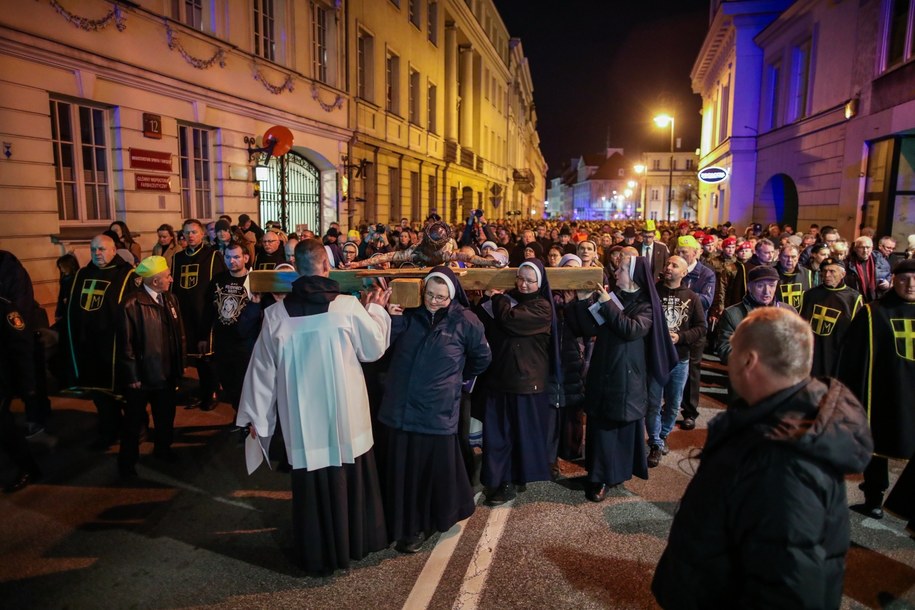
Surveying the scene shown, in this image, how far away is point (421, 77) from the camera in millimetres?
26156

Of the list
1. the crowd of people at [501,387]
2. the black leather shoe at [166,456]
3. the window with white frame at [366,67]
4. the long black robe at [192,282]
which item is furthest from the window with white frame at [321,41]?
the black leather shoe at [166,456]

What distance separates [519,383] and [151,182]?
958 centimetres

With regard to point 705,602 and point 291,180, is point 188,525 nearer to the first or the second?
point 705,602

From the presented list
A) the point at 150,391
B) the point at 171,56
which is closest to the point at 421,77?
the point at 171,56

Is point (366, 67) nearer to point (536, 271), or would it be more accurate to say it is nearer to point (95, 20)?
point (95, 20)

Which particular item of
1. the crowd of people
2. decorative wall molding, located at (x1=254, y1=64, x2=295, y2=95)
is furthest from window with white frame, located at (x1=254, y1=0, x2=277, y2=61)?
the crowd of people

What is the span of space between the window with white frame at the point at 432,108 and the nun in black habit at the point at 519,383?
2410cm

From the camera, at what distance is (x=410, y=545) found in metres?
4.31

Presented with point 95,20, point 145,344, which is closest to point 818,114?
point 95,20

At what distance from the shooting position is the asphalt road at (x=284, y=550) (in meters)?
A: 3.77

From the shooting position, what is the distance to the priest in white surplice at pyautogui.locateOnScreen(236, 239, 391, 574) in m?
3.91

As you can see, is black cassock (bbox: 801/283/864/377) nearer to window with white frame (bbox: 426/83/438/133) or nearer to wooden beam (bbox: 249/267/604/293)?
wooden beam (bbox: 249/267/604/293)

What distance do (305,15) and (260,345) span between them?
49.5 ft

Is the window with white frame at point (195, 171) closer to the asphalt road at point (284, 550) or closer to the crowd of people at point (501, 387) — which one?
the crowd of people at point (501, 387)
